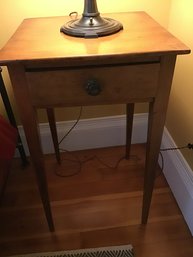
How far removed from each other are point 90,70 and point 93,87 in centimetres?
4

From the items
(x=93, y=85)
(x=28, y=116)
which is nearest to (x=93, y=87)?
(x=93, y=85)

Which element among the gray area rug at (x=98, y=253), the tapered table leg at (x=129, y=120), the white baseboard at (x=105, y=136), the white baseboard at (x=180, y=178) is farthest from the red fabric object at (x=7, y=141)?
the white baseboard at (x=180, y=178)

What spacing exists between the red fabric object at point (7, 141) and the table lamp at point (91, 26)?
0.46 m

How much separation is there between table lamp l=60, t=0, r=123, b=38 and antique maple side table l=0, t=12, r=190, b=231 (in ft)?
0.08

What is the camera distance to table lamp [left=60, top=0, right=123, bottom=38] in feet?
2.47

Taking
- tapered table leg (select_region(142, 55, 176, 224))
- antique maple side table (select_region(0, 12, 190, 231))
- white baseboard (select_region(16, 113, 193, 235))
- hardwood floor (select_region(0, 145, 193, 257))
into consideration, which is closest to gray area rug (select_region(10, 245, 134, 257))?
hardwood floor (select_region(0, 145, 193, 257))

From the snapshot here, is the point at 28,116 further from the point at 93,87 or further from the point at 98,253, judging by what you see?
the point at 98,253

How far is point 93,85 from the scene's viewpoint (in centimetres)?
66

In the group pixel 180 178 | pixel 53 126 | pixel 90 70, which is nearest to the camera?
pixel 90 70

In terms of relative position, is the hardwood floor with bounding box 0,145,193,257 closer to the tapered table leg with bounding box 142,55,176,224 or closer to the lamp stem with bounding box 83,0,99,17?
the tapered table leg with bounding box 142,55,176,224

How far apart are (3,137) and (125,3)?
2.40 feet

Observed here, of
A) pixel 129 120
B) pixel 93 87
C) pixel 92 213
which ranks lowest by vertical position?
pixel 92 213

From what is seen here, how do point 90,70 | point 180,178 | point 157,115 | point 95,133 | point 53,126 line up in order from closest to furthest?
point 90,70
point 157,115
point 180,178
point 53,126
point 95,133

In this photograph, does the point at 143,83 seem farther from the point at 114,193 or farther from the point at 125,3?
the point at 114,193
